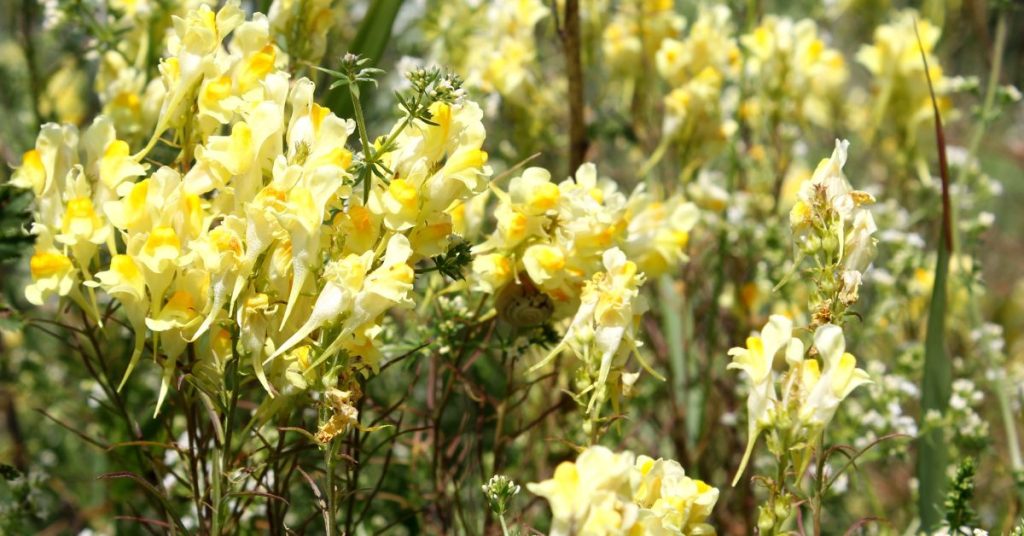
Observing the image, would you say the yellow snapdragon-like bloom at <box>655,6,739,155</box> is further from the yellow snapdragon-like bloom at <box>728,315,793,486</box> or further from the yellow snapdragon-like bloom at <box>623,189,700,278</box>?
the yellow snapdragon-like bloom at <box>728,315,793,486</box>

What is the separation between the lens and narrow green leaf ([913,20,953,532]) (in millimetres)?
1232

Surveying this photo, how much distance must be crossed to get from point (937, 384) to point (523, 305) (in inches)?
21.5

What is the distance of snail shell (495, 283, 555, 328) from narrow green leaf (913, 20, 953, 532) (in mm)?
439

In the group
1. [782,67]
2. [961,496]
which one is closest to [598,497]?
[961,496]

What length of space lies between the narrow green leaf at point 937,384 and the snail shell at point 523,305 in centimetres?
44

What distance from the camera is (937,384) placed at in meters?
1.33

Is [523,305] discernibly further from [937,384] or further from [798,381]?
[937,384]

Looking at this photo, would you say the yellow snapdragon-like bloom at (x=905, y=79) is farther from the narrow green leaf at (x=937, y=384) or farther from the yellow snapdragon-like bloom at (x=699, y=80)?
the narrow green leaf at (x=937, y=384)

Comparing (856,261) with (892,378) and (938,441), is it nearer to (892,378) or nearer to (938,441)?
(938,441)

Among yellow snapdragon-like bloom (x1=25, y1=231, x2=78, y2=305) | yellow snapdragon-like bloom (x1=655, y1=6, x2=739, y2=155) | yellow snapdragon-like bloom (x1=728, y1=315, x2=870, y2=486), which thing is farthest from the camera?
yellow snapdragon-like bloom (x1=655, y1=6, x2=739, y2=155)

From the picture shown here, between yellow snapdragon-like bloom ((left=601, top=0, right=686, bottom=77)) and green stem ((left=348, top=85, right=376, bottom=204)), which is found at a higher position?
yellow snapdragon-like bloom ((left=601, top=0, right=686, bottom=77))

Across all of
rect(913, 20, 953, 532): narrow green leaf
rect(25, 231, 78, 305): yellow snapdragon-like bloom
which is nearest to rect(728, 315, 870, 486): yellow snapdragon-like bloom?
rect(913, 20, 953, 532): narrow green leaf

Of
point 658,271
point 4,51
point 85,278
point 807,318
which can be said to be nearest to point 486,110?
point 658,271

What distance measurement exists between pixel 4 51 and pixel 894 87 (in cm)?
219
